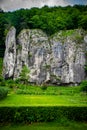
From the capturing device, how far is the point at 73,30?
78625 mm

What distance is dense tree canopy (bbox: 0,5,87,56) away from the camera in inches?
3260

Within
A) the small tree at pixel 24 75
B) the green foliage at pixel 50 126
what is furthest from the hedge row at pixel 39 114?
the small tree at pixel 24 75

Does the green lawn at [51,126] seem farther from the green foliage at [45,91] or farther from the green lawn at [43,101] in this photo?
the green foliage at [45,91]

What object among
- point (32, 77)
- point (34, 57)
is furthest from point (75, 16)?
point (32, 77)

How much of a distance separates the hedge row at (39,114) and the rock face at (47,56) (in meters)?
47.3

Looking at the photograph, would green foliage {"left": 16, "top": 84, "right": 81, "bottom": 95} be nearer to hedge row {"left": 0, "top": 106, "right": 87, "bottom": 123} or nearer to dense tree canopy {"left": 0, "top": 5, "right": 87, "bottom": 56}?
dense tree canopy {"left": 0, "top": 5, "right": 87, "bottom": 56}

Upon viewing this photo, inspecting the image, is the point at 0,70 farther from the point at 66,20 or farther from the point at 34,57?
the point at 66,20

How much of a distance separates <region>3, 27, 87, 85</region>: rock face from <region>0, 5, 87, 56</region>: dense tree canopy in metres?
4.08

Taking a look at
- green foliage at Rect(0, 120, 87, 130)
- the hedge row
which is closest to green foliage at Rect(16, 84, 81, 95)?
the hedge row

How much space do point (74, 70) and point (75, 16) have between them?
927 inches

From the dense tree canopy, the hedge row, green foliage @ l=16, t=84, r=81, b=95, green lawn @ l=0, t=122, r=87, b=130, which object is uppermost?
the dense tree canopy

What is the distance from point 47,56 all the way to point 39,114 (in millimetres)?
53907

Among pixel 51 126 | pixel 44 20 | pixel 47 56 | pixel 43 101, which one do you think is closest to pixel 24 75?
pixel 47 56

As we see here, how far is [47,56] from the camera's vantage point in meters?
76.6
